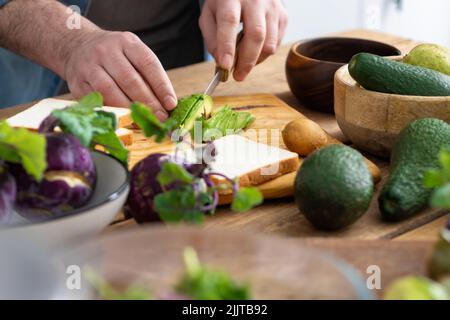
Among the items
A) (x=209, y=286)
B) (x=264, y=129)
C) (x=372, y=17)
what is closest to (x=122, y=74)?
(x=264, y=129)

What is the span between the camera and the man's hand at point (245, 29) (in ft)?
4.99

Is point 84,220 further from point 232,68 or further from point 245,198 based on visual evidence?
point 232,68

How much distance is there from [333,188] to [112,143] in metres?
0.27

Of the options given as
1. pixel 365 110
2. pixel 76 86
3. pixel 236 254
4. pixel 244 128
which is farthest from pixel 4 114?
pixel 236 254

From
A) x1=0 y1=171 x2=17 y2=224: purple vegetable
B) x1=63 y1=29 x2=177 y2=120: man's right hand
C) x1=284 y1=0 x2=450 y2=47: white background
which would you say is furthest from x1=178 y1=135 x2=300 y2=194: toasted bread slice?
x1=284 y1=0 x2=450 y2=47: white background

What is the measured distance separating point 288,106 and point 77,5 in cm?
71

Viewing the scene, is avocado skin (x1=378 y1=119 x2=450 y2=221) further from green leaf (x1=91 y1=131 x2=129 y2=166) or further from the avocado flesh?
green leaf (x1=91 y1=131 x2=129 y2=166)

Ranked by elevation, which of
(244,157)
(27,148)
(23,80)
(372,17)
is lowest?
(372,17)

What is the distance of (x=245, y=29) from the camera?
5.22 feet

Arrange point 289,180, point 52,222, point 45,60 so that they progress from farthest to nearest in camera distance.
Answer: point 45,60 → point 289,180 → point 52,222

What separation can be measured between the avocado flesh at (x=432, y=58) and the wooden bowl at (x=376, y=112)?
0.11 m

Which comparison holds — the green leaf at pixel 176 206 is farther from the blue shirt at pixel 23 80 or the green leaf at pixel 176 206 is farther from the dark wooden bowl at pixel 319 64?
the blue shirt at pixel 23 80

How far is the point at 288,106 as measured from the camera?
4.89 ft
